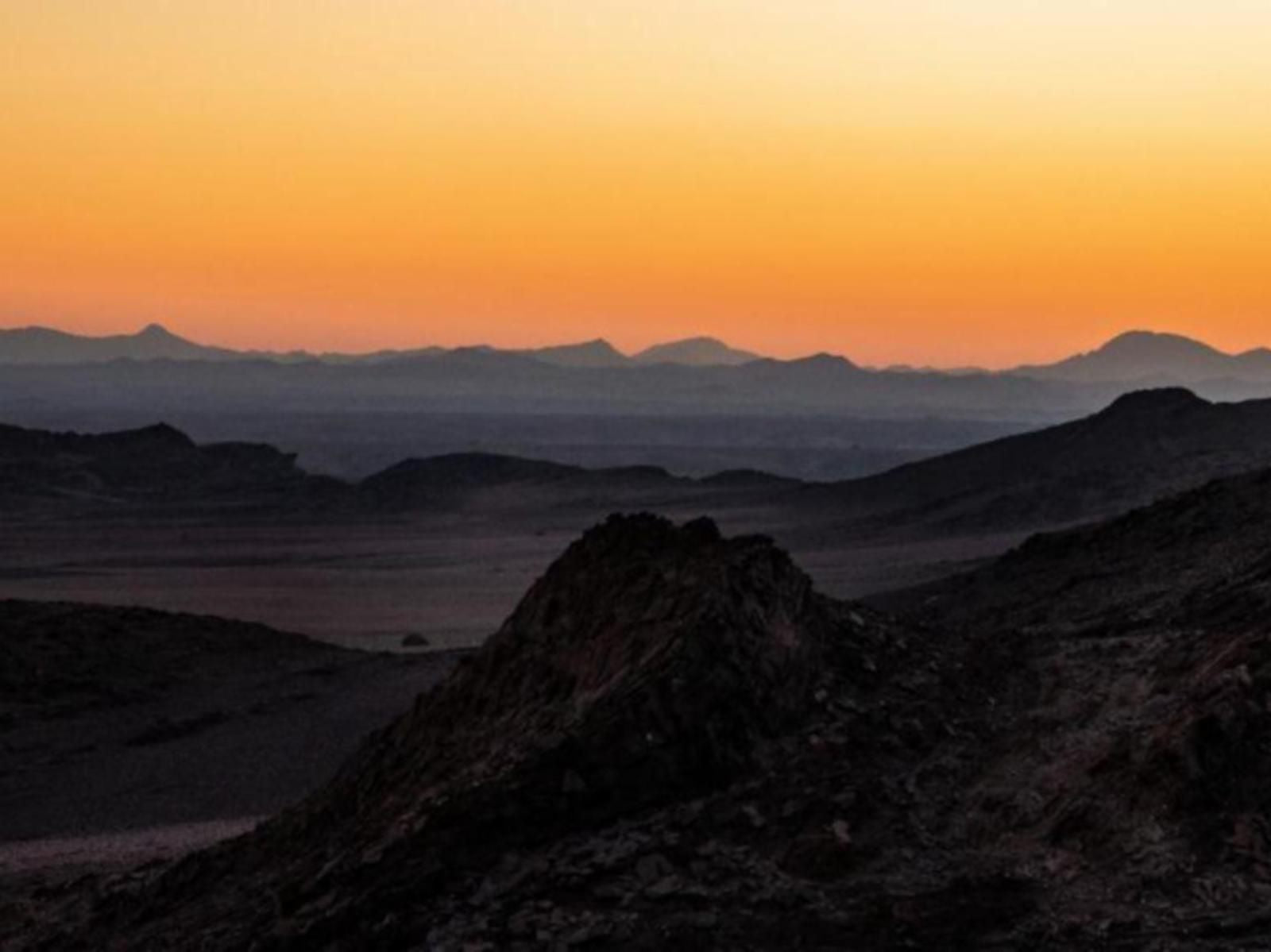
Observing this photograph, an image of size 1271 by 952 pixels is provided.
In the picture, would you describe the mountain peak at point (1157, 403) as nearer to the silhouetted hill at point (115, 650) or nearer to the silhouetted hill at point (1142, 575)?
the silhouetted hill at point (1142, 575)

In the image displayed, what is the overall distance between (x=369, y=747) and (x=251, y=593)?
1557 inches

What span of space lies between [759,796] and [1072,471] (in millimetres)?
58538

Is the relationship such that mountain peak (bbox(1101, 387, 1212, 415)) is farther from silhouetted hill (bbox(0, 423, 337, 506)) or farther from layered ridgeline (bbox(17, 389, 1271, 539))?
silhouetted hill (bbox(0, 423, 337, 506))

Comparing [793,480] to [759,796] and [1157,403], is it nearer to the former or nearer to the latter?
[1157,403]

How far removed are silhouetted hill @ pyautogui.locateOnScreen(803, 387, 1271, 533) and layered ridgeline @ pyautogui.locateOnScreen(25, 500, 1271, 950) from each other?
43606mm

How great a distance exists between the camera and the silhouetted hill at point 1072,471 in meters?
57.5

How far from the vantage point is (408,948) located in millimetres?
9430

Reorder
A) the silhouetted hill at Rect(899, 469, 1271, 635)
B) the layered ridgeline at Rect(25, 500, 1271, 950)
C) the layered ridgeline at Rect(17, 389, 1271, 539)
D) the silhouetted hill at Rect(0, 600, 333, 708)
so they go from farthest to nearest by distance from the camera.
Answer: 1. the layered ridgeline at Rect(17, 389, 1271, 539)
2. the silhouetted hill at Rect(0, 600, 333, 708)
3. the silhouetted hill at Rect(899, 469, 1271, 635)
4. the layered ridgeline at Rect(25, 500, 1271, 950)

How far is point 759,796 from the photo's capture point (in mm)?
10477

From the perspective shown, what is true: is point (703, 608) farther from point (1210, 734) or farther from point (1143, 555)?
point (1143, 555)

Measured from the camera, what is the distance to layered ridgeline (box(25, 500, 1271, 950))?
9.05 metres

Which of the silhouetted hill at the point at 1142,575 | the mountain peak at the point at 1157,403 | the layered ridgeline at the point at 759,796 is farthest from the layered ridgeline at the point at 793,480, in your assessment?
the layered ridgeline at the point at 759,796

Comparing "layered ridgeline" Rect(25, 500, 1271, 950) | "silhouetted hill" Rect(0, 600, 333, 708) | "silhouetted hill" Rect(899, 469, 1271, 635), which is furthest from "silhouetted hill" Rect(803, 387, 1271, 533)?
"layered ridgeline" Rect(25, 500, 1271, 950)

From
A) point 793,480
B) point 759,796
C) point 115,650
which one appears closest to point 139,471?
point 793,480
